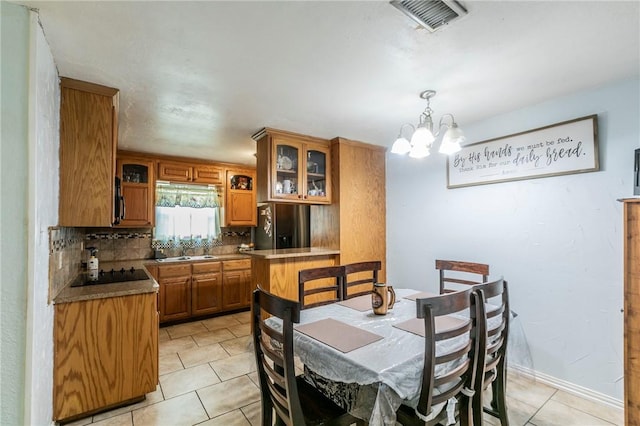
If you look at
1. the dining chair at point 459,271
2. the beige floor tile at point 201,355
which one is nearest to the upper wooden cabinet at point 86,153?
the beige floor tile at point 201,355

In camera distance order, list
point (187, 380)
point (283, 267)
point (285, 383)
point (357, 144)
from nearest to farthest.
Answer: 1. point (285, 383)
2. point (187, 380)
3. point (283, 267)
4. point (357, 144)

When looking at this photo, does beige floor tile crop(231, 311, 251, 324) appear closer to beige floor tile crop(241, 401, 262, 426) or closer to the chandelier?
beige floor tile crop(241, 401, 262, 426)

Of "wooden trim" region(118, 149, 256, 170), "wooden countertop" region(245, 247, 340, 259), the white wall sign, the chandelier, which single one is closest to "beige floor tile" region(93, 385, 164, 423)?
"wooden countertop" region(245, 247, 340, 259)

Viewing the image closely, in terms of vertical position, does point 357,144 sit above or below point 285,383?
above

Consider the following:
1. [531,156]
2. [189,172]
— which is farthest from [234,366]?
[531,156]

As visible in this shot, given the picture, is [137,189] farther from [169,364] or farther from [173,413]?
[173,413]

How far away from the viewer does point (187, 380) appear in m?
2.53

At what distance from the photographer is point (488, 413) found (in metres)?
2.01

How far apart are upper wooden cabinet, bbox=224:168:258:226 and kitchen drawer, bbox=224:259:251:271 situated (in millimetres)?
600

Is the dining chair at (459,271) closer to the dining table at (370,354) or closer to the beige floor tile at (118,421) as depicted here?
the dining table at (370,354)

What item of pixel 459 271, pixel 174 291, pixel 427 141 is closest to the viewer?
pixel 427 141

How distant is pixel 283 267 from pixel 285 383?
191 centimetres

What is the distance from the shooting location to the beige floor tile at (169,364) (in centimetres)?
271

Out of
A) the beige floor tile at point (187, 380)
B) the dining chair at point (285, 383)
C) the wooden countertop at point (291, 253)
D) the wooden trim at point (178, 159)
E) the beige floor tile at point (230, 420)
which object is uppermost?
the wooden trim at point (178, 159)
